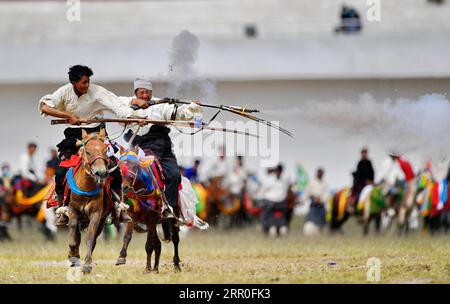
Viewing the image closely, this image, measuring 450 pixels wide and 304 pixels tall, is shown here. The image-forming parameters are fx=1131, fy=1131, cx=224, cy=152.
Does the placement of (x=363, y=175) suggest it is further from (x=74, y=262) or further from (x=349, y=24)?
(x=74, y=262)

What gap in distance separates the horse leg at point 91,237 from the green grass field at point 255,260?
5.9 inches

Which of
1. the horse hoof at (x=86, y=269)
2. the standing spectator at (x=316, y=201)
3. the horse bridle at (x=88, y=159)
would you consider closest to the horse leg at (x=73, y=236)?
the horse hoof at (x=86, y=269)

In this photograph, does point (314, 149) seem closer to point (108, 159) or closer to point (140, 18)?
point (140, 18)

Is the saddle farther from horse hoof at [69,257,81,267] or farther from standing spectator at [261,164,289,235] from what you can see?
standing spectator at [261,164,289,235]

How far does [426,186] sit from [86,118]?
9922 millimetres

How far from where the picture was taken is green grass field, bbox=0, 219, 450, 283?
12.1 metres

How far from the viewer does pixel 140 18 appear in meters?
25.7

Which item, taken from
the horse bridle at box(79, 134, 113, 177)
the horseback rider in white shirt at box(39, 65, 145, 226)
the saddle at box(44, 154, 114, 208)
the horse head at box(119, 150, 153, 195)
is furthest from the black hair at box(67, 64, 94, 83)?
the horse head at box(119, 150, 153, 195)

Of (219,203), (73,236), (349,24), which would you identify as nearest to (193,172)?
(219,203)

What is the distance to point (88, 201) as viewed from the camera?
39.9ft

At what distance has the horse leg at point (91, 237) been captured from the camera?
12.0m

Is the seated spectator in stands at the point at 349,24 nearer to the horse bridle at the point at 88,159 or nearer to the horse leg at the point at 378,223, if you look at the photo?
the horse leg at the point at 378,223
